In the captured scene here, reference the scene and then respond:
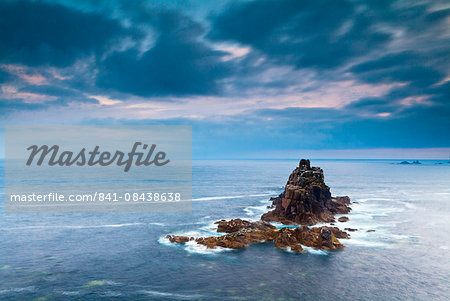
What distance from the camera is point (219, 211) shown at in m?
81.6

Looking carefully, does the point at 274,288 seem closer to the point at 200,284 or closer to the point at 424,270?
the point at 200,284

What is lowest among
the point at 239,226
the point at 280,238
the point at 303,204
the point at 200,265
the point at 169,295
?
the point at 169,295

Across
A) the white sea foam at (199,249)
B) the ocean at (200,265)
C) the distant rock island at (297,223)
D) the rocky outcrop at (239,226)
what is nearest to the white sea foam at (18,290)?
the ocean at (200,265)

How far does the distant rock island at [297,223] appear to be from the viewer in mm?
49594

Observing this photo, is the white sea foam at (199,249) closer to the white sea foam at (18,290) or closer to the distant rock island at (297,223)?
the distant rock island at (297,223)

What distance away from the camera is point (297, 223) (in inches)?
2532

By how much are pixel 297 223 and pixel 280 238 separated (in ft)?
50.0

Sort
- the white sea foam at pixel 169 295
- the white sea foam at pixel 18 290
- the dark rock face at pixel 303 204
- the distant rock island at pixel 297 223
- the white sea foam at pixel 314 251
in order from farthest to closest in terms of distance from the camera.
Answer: the dark rock face at pixel 303 204 → the distant rock island at pixel 297 223 → the white sea foam at pixel 314 251 → the white sea foam at pixel 18 290 → the white sea foam at pixel 169 295

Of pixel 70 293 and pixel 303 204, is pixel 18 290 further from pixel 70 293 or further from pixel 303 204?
pixel 303 204

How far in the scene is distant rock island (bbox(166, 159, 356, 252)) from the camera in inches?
1953

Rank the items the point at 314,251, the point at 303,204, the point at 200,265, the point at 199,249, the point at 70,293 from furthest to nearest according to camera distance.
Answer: the point at 303,204 < the point at 199,249 < the point at 314,251 < the point at 200,265 < the point at 70,293

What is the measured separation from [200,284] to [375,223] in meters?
51.3

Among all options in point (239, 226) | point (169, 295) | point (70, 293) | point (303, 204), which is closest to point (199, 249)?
point (239, 226)

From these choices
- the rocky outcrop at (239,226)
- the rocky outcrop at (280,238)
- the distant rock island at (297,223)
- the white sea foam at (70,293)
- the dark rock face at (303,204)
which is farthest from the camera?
the dark rock face at (303,204)
